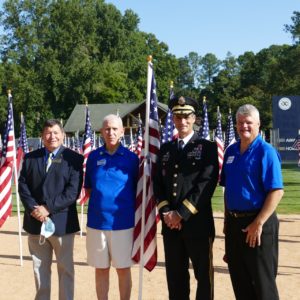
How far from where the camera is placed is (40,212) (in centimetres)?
532

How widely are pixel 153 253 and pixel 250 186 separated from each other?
1534 millimetres

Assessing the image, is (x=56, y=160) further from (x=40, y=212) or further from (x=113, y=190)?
(x=113, y=190)

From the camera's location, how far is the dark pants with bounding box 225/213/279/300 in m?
4.65

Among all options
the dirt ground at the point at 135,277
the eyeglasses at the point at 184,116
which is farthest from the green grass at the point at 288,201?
the eyeglasses at the point at 184,116

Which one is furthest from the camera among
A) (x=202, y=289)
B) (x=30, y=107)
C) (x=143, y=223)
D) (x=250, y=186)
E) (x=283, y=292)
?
(x=30, y=107)

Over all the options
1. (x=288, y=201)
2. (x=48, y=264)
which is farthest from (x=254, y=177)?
(x=288, y=201)

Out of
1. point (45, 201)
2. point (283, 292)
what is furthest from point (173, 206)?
point (283, 292)

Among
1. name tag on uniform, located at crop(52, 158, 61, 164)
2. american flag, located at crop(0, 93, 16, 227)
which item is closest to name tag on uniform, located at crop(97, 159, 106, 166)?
name tag on uniform, located at crop(52, 158, 61, 164)

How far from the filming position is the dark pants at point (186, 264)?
4941 mm

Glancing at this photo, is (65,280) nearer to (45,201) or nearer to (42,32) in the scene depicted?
(45,201)

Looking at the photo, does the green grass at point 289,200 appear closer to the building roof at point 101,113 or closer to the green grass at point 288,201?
the green grass at point 288,201

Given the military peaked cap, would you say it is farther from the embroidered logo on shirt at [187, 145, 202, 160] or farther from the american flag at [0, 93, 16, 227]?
the american flag at [0, 93, 16, 227]

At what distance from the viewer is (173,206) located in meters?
5.08

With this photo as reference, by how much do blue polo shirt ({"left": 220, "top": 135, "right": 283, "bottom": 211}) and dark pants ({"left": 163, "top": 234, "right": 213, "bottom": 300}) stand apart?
0.54 m
